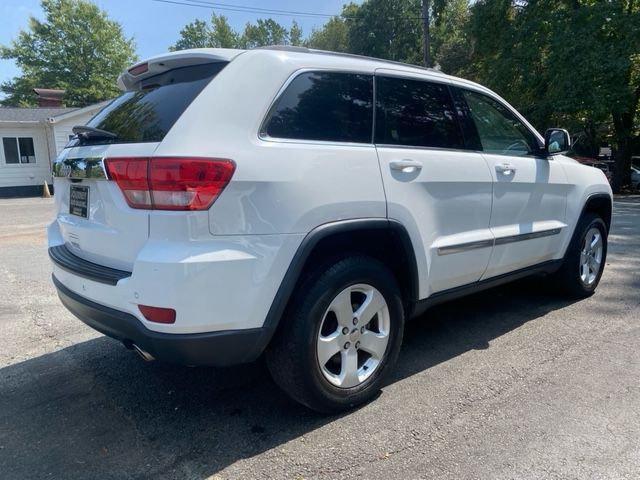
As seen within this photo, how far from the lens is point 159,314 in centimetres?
227

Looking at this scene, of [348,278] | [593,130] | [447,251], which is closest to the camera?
[348,278]

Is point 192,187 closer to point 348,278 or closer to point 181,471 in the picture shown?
point 348,278

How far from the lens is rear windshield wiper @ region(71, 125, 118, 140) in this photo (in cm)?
271

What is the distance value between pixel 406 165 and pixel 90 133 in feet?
5.98

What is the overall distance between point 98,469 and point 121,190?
1.33 metres

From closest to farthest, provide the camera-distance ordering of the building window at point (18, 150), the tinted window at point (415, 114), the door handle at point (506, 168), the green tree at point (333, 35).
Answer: the tinted window at point (415, 114) → the door handle at point (506, 168) → the building window at point (18, 150) → the green tree at point (333, 35)

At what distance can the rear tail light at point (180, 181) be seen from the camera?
7.34 ft

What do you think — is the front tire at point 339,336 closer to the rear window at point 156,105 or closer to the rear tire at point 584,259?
the rear window at point 156,105

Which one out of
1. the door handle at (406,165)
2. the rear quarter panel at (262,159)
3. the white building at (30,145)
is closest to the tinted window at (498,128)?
the door handle at (406,165)

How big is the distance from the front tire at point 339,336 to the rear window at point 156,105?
1.07m

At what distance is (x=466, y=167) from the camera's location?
3.44 metres

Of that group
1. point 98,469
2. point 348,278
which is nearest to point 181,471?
point 98,469

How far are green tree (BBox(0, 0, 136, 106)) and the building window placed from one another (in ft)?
59.9

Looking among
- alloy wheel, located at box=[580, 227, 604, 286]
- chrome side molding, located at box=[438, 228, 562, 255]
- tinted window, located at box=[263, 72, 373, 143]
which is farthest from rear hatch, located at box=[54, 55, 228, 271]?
alloy wheel, located at box=[580, 227, 604, 286]
